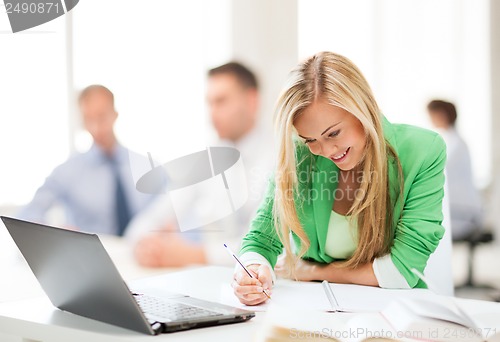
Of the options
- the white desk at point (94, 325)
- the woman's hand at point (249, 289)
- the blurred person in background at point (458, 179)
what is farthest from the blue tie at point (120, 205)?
the woman's hand at point (249, 289)

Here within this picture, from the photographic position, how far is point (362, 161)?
1591 millimetres

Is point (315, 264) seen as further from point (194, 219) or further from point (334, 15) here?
point (334, 15)

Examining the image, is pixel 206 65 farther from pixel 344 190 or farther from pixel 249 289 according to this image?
pixel 249 289

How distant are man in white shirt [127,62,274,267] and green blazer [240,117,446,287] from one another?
4.98 feet

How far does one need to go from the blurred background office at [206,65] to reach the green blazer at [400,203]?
86.9 inches

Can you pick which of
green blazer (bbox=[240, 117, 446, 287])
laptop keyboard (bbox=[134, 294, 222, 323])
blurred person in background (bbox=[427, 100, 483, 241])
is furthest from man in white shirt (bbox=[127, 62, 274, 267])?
laptop keyboard (bbox=[134, 294, 222, 323])

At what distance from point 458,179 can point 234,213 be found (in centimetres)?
122

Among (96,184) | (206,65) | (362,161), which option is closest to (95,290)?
(362,161)

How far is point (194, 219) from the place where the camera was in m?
3.55

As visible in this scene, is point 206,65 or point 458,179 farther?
point 206,65

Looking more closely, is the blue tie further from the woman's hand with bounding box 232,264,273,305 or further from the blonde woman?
the woman's hand with bounding box 232,264,273,305

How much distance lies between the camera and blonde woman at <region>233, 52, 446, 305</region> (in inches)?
58.0

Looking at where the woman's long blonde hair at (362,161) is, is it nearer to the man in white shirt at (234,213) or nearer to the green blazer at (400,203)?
the green blazer at (400,203)

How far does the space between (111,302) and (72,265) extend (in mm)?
87
